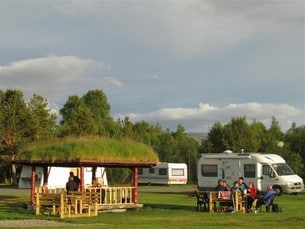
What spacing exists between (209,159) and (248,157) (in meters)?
3.22

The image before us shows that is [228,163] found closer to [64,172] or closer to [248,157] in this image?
[248,157]

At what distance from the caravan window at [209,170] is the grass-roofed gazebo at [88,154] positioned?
13.4 metres

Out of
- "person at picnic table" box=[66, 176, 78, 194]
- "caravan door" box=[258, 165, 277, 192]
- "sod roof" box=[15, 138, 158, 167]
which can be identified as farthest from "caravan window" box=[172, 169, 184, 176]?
"person at picnic table" box=[66, 176, 78, 194]

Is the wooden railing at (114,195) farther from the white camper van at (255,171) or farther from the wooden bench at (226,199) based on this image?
the white camper van at (255,171)

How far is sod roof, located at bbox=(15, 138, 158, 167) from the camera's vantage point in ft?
74.2

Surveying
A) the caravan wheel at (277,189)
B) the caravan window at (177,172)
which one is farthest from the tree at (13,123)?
the caravan wheel at (277,189)

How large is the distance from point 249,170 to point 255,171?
1.59 ft

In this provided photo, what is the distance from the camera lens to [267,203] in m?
23.0

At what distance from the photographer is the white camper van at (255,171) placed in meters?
34.8

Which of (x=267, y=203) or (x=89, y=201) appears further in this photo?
(x=267, y=203)

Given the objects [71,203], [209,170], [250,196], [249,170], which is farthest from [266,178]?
[71,203]

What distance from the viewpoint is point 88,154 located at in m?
22.6

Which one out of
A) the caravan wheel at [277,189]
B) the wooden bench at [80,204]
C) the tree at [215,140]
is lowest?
the wooden bench at [80,204]

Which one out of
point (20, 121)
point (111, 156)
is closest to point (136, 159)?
point (111, 156)
